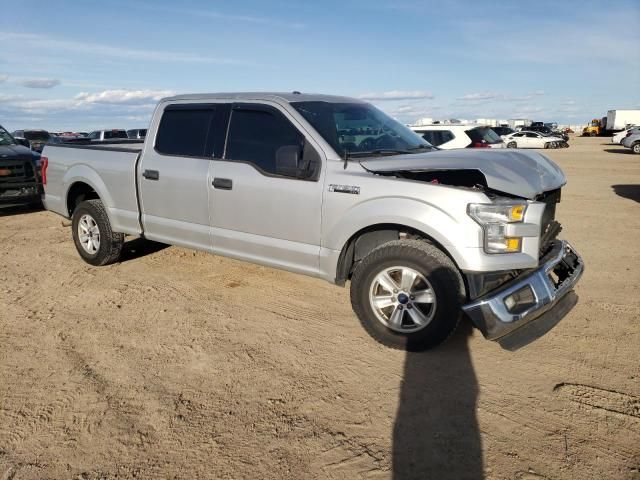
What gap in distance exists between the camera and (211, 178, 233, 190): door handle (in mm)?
4828

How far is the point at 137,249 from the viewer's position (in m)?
7.26

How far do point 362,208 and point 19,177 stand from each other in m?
8.58

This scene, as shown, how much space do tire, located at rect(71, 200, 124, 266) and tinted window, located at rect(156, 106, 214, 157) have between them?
1.22 meters

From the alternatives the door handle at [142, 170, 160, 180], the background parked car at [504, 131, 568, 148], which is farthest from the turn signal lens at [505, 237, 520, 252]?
the background parked car at [504, 131, 568, 148]

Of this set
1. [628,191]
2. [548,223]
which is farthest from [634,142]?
[548,223]

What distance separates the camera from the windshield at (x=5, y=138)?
434 inches

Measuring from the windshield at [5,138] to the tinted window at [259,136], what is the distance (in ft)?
27.5

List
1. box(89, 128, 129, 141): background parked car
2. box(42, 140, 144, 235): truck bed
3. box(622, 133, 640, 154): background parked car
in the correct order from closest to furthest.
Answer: box(42, 140, 144, 235): truck bed < box(89, 128, 129, 141): background parked car < box(622, 133, 640, 154): background parked car

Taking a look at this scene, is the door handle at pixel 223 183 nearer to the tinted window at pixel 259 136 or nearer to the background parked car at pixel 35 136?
the tinted window at pixel 259 136

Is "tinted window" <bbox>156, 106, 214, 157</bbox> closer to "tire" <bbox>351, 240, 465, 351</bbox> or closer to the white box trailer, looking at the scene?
"tire" <bbox>351, 240, 465, 351</bbox>

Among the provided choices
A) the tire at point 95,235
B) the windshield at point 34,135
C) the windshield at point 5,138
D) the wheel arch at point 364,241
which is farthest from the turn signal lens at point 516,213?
the windshield at point 34,135

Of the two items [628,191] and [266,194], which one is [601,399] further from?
[628,191]

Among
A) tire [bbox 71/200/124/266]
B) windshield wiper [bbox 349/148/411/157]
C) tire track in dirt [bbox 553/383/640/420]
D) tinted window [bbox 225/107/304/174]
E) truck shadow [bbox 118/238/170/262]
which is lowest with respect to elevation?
tire track in dirt [bbox 553/383/640/420]

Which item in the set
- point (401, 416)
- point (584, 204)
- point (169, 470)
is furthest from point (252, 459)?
point (584, 204)
